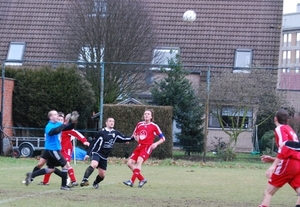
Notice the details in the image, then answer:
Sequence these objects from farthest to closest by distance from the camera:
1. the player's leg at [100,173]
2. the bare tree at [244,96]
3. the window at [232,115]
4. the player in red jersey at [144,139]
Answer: the window at [232,115], the bare tree at [244,96], the player in red jersey at [144,139], the player's leg at [100,173]

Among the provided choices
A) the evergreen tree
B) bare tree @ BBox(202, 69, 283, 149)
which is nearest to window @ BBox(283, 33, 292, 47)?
bare tree @ BBox(202, 69, 283, 149)

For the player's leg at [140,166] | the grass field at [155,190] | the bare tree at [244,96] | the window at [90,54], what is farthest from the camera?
the window at [90,54]

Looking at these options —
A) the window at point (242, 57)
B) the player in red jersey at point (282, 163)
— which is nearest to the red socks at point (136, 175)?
the player in red jersey at point (282, 163)

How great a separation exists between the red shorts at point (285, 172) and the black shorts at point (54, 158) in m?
4.87

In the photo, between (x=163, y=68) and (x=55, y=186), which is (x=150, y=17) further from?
(x=55, y=186)

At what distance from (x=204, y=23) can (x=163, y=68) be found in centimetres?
1103

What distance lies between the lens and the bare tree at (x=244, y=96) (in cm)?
2798

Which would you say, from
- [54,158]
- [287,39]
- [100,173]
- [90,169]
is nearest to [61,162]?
[54,158]

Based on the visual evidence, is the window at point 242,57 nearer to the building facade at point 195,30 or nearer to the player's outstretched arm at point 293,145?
the building facade at point 195,30

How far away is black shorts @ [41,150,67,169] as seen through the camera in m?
14.1

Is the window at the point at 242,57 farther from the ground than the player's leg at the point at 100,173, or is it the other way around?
the window at the point at 242,57

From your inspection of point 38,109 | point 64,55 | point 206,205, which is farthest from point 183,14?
point 206,205

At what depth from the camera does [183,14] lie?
131 feet

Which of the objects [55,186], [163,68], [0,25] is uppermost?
[0,25]
